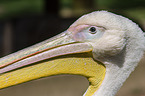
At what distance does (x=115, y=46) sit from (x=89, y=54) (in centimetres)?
28

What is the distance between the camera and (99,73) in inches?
103

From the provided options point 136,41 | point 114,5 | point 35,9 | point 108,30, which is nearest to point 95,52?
point 108,30

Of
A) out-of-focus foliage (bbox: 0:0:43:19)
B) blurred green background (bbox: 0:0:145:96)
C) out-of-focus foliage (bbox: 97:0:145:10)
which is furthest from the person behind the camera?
out-of-focus foliage (bbox: 97:0:145:10)

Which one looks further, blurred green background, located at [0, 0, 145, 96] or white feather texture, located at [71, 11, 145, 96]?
blurred green background, located at [0, 0, 145, 96]

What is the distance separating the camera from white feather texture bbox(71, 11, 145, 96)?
2363 millimetres

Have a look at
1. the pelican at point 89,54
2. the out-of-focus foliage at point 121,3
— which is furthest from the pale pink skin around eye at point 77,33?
the out-of-focus foliage at point 121,3

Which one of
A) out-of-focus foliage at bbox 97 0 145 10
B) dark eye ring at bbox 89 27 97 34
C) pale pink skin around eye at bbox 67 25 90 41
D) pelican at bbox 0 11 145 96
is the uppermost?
out-of-focus foliage at bbox 97 0 145 10

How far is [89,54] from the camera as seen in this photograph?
2.53 m

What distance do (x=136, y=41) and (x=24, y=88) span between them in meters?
4.30

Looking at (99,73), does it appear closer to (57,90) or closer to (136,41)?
(136,41)

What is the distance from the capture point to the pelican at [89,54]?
2371mm

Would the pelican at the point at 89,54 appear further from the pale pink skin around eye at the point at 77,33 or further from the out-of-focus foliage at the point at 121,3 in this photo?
the out-of-focus foliage at the point at 121,3

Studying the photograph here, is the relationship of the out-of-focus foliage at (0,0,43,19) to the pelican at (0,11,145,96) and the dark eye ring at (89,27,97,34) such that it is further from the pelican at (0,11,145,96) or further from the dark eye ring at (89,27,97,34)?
the dark eye ring at (89,27,97,34)

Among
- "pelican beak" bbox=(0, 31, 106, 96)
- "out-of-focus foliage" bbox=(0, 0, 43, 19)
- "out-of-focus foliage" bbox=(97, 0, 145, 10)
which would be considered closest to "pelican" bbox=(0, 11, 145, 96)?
"pelican beak" bbox=(0, 31, 106, 96)
